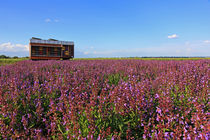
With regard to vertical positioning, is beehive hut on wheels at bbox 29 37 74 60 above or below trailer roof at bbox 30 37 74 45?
below

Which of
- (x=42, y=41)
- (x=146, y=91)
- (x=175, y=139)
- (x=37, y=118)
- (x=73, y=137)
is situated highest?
(x=42, y=41)

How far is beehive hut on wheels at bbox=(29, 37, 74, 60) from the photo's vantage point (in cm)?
2164

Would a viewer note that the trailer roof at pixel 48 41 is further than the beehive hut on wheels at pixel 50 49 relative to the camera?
Yes

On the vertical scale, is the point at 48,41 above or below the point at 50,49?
above

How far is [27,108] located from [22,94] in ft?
1.90

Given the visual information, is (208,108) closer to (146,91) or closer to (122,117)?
(146,91)

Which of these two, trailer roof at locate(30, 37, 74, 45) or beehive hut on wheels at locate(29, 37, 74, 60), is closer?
beehive hut on wheels at locate(29, 37, 74, 60)

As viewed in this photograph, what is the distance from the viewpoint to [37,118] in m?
2.91

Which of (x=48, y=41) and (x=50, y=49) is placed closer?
(x=50, y=49)

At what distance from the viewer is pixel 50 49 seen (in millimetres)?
23188

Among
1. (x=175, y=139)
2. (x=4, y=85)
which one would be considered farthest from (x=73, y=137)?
(x=4, y=85)

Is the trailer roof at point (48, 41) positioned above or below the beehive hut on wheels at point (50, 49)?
above

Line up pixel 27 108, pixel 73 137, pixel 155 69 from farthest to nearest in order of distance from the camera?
pixel 155 69, pixel 27 108, pixel 73 137

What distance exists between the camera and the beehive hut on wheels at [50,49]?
21.6 m
